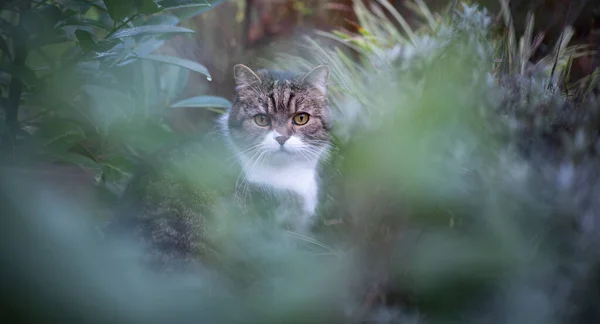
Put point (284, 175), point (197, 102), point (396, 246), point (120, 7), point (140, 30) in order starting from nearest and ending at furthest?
1. point (396, 246)
2. point (120, 7)
3. point (140, 30)
4. point (197, 102)
5. point (284, 175)

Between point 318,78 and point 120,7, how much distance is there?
958 mm

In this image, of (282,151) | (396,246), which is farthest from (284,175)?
(396,246)

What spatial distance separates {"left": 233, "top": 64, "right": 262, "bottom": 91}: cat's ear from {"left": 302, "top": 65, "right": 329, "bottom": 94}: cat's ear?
15 centimetres

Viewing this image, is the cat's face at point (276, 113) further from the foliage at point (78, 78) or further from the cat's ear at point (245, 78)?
the foliage at point (78, 78)

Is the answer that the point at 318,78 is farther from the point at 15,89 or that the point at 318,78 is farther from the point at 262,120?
the point at 15,89

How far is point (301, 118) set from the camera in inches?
63.6

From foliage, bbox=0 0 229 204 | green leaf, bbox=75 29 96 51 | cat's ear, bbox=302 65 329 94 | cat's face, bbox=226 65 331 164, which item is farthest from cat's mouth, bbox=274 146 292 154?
green leaf, bbox=75 29 96 51

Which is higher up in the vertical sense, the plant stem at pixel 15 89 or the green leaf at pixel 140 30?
the green leaf at pixel 140 30

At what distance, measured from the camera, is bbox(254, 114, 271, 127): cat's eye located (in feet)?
5.37

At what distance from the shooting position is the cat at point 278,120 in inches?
60.6

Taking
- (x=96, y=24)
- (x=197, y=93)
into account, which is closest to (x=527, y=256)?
(x=96, y=24)

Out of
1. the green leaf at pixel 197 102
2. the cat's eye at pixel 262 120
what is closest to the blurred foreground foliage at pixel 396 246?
the green leaf at pixel 197 102

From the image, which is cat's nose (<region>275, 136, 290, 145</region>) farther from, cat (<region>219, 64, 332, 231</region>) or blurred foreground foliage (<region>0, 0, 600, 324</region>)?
blurred foreground foliage (<region>0, 0, 600, 324</region>)

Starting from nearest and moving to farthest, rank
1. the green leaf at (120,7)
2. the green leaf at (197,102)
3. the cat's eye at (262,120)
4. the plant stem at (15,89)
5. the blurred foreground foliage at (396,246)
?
the blurred foreground foliage at (396,246), the green leaf at (120,7), the plant stem at (15,89), the green leaf at (197,102), the cat's eye at (262,120)
